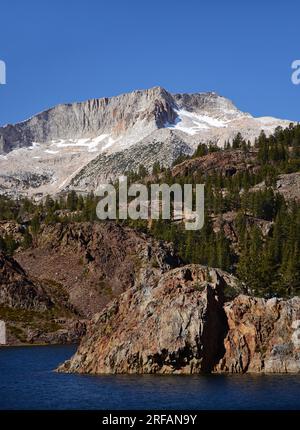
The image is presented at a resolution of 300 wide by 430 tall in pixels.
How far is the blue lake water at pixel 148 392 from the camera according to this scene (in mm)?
67750

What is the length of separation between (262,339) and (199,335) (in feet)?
25.6

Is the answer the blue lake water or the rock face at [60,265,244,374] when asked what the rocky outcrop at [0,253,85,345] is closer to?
→ the rock face at [60,265,244,374]

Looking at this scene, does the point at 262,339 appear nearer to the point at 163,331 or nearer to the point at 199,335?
the point at 199,335

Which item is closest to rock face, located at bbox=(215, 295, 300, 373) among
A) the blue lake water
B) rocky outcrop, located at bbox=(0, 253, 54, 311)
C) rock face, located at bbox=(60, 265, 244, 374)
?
rock face, located at bbox=(60, 265, 244, 374)

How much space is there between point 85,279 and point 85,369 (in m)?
107

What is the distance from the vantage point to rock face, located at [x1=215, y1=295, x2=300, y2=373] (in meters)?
86.7

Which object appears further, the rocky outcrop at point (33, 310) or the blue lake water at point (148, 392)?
the rocky outcrop at point (33, 310)

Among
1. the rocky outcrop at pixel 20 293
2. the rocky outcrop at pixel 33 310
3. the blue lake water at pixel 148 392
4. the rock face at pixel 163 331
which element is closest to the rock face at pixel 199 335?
the rock face at pixel 163 331

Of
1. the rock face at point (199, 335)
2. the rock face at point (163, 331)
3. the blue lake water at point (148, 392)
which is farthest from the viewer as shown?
the rock face at point (199, 335)

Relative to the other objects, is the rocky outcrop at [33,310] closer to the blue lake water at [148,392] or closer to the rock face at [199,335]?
the blue lake water at [148,392]

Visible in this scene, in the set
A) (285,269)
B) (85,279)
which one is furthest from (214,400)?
(85,279)
